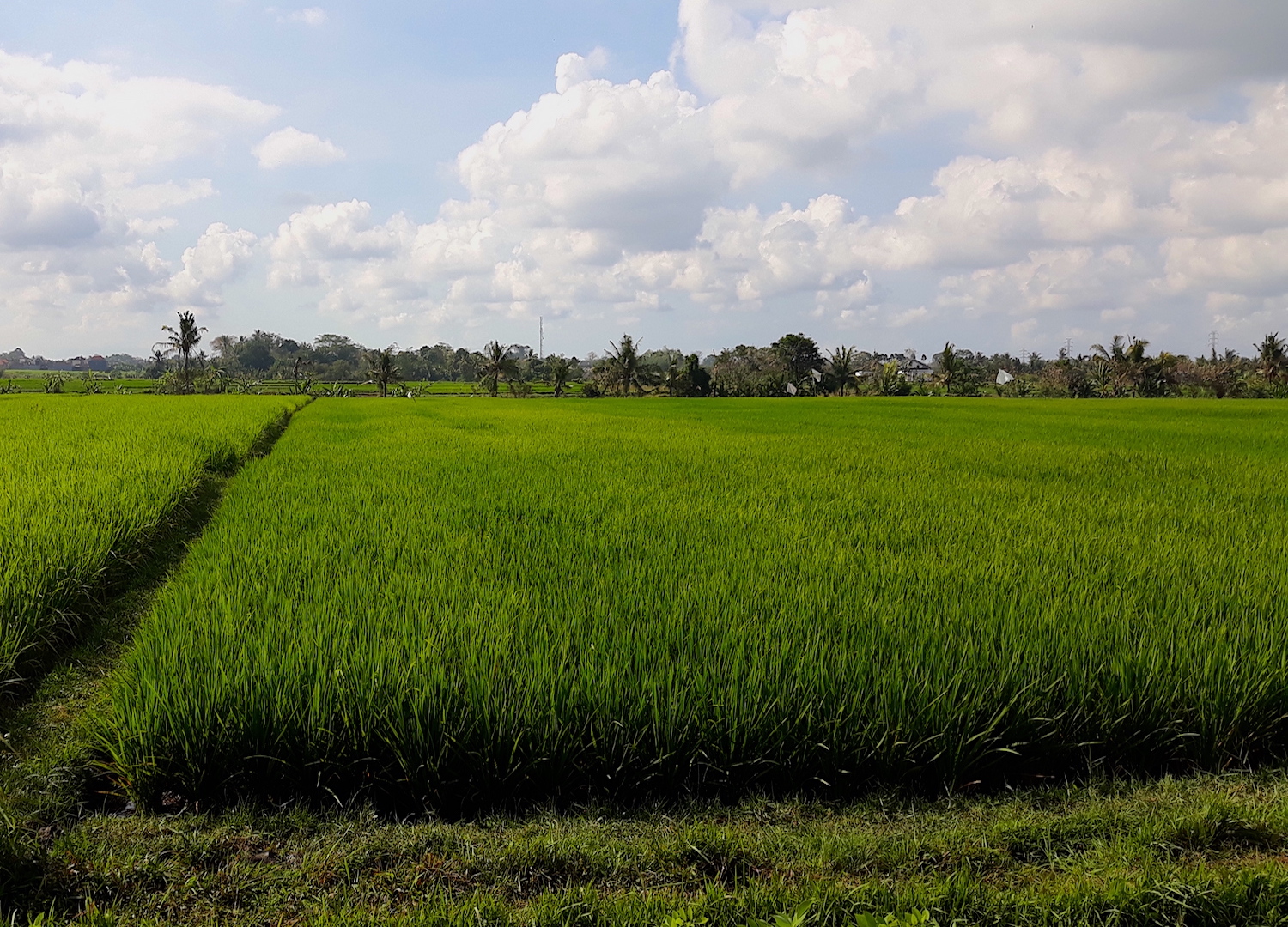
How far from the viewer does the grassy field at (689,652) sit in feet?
8.16

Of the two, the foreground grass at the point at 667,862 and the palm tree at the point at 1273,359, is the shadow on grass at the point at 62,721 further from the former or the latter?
the palm tree at the point at 1273,359

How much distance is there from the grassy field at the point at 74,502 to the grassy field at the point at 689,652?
528mm

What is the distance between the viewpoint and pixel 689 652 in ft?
9.79

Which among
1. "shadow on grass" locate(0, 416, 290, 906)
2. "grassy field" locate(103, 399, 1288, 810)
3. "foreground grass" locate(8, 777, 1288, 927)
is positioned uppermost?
"grassy field" locate(103, 399, 1288, 810)

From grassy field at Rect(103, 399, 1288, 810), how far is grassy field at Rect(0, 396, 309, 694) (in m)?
0.53

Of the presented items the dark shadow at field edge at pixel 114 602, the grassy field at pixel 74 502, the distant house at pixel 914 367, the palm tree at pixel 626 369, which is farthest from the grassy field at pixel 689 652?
the distant house at pixel 914 367

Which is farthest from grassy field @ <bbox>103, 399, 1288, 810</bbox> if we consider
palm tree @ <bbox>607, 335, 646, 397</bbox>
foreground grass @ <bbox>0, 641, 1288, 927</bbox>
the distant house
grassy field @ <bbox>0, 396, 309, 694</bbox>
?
the distant house

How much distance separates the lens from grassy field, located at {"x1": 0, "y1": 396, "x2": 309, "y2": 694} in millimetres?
3654

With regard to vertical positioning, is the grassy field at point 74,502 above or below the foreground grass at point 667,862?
above

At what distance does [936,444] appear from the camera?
1332 cm

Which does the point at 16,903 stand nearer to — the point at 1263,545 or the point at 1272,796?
the point at 1272,796

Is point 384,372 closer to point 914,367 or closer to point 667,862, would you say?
point 667,862

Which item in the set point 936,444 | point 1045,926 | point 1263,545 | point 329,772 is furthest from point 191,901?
point 936,444

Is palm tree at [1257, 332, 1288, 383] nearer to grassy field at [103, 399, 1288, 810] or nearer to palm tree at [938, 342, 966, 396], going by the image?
palm tree at [938, 342, 966, 396]
